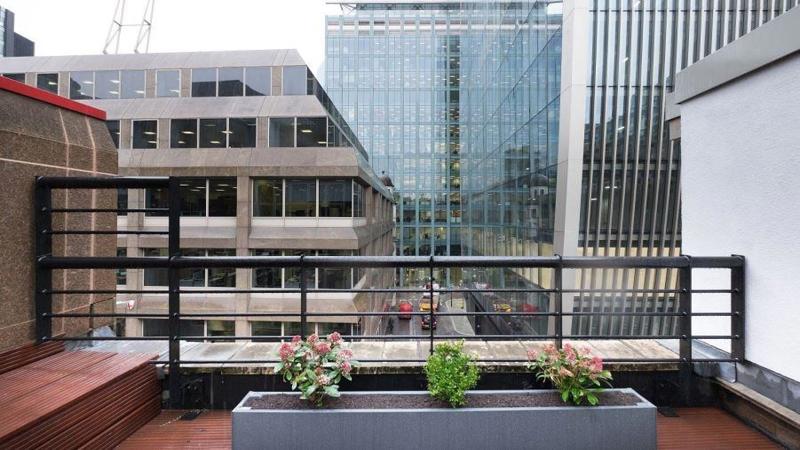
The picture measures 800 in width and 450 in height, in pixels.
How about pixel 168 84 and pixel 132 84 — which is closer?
pixel 168 84

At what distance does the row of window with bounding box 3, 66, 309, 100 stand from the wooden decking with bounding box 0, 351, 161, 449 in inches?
737

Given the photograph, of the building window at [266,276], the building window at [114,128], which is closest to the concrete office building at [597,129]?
the building window at [266,276]

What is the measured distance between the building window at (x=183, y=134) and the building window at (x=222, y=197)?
8.27 ft

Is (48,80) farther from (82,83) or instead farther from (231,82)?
(231,82)

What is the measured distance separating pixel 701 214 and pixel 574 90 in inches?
539

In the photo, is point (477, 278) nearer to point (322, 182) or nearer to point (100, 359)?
point (322, 182)

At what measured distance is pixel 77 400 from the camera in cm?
285

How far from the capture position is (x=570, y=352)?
126 inches

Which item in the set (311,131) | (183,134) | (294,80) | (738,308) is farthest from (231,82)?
(738,308)

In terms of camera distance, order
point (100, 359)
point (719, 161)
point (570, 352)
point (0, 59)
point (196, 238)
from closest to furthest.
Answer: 1. point (570, 352)
2. point (100, 359)
3. point (719, 161)
4. point (196, 238)
5. point (0, 59)

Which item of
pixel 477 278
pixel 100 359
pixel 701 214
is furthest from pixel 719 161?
pixel 477 278

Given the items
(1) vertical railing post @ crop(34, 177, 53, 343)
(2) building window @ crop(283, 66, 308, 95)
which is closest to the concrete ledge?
(1) vertical railing post @ crop(34, 177, 53, 343)

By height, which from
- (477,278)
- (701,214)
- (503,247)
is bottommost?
(477,278)

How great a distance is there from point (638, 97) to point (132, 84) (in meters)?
24.7
